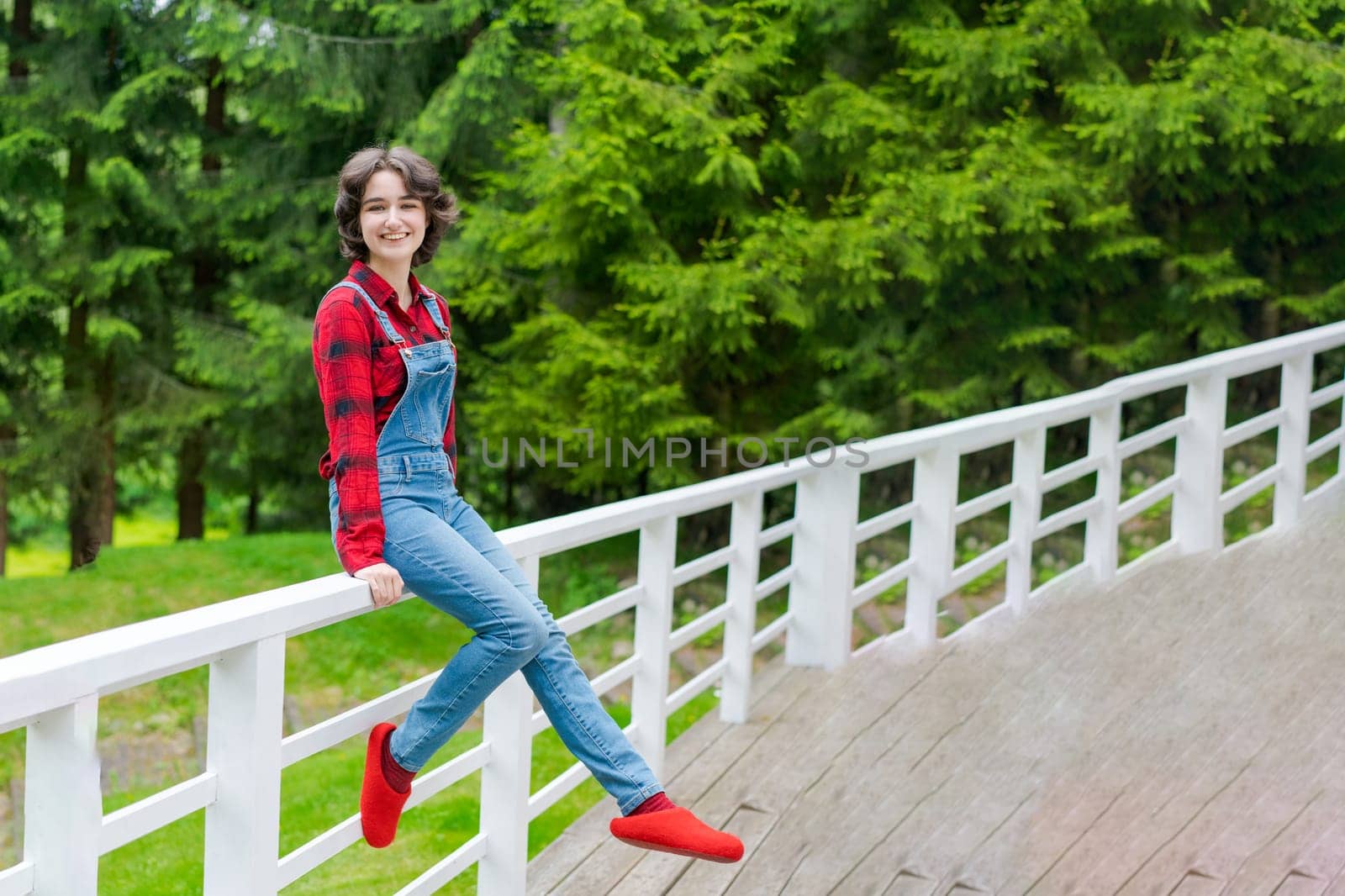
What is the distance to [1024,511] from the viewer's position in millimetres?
5043

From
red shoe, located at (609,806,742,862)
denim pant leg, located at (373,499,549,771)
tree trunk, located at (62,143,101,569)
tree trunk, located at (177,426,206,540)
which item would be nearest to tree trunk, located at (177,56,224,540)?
tree trunk, located at (177,426,206,540)

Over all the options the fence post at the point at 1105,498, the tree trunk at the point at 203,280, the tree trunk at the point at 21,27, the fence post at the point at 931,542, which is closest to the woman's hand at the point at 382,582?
the fence post at the point at 931,542

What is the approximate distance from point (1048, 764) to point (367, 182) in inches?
101

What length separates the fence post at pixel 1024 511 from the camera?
16.5 ft

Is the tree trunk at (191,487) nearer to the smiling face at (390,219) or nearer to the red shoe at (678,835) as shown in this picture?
the smiling face at (390,219)

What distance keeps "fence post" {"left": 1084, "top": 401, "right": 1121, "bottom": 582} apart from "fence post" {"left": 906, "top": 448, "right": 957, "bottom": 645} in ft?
2.83

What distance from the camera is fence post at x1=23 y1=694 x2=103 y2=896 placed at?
5.70 feet

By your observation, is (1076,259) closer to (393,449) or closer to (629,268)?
(629,268)

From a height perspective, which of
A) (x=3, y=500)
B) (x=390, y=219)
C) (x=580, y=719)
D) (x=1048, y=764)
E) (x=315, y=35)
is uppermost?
(x=315, y=35)

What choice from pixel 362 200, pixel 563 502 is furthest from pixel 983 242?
pixel 362 200

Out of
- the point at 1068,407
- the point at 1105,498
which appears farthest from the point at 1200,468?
the point at 1068,407

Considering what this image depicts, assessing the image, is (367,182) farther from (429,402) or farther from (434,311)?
(429,402)

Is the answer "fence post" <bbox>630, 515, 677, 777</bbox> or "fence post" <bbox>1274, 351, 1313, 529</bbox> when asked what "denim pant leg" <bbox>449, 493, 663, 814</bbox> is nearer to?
"fence post" <bbox>630, 515, 677, 777</bbox>

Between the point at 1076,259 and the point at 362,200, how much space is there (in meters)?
7.14
